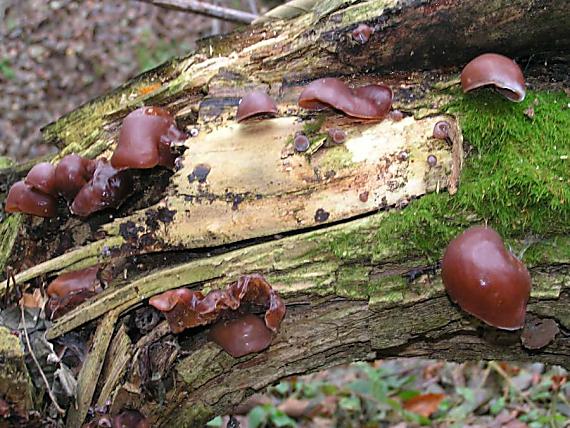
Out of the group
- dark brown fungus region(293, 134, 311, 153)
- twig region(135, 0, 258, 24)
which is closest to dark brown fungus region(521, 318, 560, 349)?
dark brown fungus region(293, 134, 311, 153)

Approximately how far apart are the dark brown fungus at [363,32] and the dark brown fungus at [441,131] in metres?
0.56

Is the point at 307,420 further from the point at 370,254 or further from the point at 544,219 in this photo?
the point at 544,219

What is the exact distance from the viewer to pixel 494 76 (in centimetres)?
247

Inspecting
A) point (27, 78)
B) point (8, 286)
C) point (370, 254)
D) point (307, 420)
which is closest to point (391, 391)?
point (307, 420)

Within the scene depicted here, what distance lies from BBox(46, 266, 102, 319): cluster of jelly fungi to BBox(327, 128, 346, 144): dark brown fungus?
4.34 ft

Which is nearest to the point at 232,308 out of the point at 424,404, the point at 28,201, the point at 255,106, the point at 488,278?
the point at 255,106

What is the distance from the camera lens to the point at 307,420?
16.5 feet

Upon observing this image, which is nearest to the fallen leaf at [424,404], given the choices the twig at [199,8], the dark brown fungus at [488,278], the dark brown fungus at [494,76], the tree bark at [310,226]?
the tree bark at [310,226]

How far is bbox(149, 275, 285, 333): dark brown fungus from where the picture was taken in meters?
2.63

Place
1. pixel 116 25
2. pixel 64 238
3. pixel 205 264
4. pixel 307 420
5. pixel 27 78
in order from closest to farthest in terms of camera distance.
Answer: pixel 205 264
pixel 64 238
pixel 307 420
pixel 27 78
pixel 116 25

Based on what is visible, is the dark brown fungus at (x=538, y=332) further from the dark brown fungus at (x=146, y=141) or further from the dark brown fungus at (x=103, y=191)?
the dark brown fungus at (x=103, y=191)

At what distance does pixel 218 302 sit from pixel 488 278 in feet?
3.64

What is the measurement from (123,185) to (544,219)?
1.93 meters

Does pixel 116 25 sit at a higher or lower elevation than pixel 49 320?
higher
